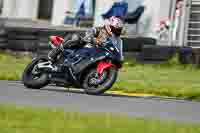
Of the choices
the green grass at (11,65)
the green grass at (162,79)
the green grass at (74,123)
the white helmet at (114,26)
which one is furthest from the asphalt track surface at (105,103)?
the green grass at (11,65)

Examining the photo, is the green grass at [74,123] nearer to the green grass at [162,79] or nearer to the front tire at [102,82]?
the front tire at [102,82]

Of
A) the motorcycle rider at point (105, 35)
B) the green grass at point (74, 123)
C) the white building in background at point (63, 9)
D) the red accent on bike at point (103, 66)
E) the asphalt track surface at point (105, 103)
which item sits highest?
the white building in background at point (63, 9)

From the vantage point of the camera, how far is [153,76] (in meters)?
17.0

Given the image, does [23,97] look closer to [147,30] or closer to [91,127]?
[91,127]

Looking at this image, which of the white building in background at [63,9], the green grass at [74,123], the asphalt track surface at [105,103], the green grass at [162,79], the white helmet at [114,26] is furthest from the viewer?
the white building in background at [63,9]

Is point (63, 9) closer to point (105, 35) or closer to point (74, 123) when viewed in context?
point (105, 35)

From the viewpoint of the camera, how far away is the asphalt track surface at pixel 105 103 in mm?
10428

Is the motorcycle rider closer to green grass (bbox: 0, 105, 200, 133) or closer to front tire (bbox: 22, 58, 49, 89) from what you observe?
front tire (bbox: 22, 58, 49, 89)

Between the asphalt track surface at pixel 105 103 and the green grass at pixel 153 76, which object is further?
the green grass at pixel 153 76

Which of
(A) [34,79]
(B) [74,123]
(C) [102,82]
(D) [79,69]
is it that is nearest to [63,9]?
(A) [34,79]

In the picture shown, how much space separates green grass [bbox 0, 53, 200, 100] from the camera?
552 inches

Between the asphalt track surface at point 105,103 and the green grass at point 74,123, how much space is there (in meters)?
0.81

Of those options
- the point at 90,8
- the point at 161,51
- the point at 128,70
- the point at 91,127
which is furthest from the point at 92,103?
the point at 90,8

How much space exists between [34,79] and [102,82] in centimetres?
147
